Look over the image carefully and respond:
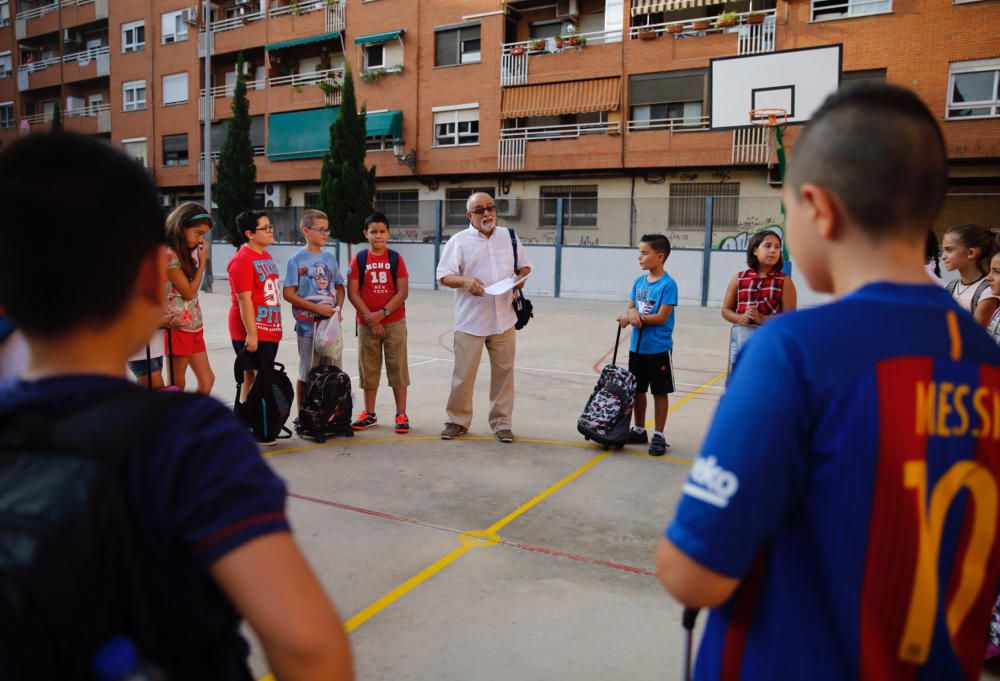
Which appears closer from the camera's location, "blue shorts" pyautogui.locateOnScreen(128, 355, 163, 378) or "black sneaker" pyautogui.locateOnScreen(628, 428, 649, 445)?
"blue shorts" pyautogui.locateOnScreen(128, 355, 163, 378)

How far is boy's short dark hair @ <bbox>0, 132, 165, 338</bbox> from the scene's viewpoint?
1016 millimetres

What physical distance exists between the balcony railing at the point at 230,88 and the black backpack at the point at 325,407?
97.3 ft

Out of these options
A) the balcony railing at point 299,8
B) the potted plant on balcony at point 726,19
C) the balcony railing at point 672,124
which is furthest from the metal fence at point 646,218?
the balcony railing at point 299,8

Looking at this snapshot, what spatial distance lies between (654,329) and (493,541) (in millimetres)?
2650

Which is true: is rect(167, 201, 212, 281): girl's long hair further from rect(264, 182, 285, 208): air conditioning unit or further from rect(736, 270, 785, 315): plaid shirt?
rect(264, 182, 285, 208): air conditioning unit

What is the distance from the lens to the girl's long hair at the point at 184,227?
17.9 ft

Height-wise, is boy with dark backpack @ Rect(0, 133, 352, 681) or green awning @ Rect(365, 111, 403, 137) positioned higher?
green awning @ Rect(365, 111, 403, 137)

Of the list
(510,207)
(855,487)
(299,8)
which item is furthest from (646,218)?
(855,487)

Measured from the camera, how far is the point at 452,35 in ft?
91.1

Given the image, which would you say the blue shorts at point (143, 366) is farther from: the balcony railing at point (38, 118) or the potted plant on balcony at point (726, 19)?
the balcony railing at point (38, 118)

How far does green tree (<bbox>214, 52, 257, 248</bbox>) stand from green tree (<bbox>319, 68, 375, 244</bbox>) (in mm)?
4864

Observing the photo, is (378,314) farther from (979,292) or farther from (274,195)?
(274,195)

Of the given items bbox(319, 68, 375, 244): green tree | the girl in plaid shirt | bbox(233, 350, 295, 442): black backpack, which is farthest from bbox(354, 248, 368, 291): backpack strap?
bbox(319, 68, 375, 244): green tree

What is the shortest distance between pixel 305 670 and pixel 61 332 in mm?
601
